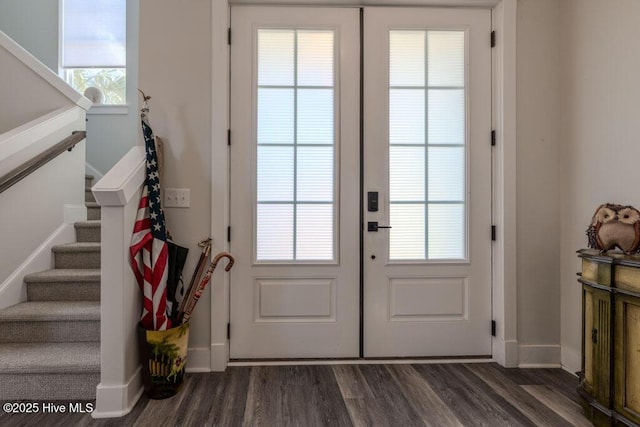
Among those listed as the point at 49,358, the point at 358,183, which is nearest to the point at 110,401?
the point at 49,358

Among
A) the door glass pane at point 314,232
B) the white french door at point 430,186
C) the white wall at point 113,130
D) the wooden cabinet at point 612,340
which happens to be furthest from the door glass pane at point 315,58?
the white wall at point 113,130

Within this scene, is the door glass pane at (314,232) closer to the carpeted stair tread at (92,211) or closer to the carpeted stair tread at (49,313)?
the carpeted stair tread at (49,313)

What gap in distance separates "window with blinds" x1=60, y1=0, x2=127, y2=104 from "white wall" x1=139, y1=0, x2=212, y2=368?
240 centimetres

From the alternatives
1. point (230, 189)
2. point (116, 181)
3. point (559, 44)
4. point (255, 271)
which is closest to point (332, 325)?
point (255, 271)

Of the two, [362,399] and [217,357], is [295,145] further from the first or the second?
[362,399]

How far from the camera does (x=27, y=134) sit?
8.36ft

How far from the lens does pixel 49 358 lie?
76.4 inches

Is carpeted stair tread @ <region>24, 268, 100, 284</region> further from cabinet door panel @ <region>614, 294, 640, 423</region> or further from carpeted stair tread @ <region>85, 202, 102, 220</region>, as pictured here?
cabinet door panel @ <region>614, 294, 640, 423</region>

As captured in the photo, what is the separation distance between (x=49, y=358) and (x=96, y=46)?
12.9ft

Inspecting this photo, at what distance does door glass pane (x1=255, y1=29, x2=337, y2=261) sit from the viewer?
2408mm

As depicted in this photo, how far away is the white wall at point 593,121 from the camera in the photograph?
193 centimetres

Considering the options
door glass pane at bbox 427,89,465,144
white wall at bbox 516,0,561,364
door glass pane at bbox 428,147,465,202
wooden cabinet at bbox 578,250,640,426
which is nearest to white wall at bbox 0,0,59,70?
door glass pane at bbox 427,89,465,144

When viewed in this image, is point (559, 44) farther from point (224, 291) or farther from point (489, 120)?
point (224, 291)

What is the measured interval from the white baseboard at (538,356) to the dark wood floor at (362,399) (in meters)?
0.06
